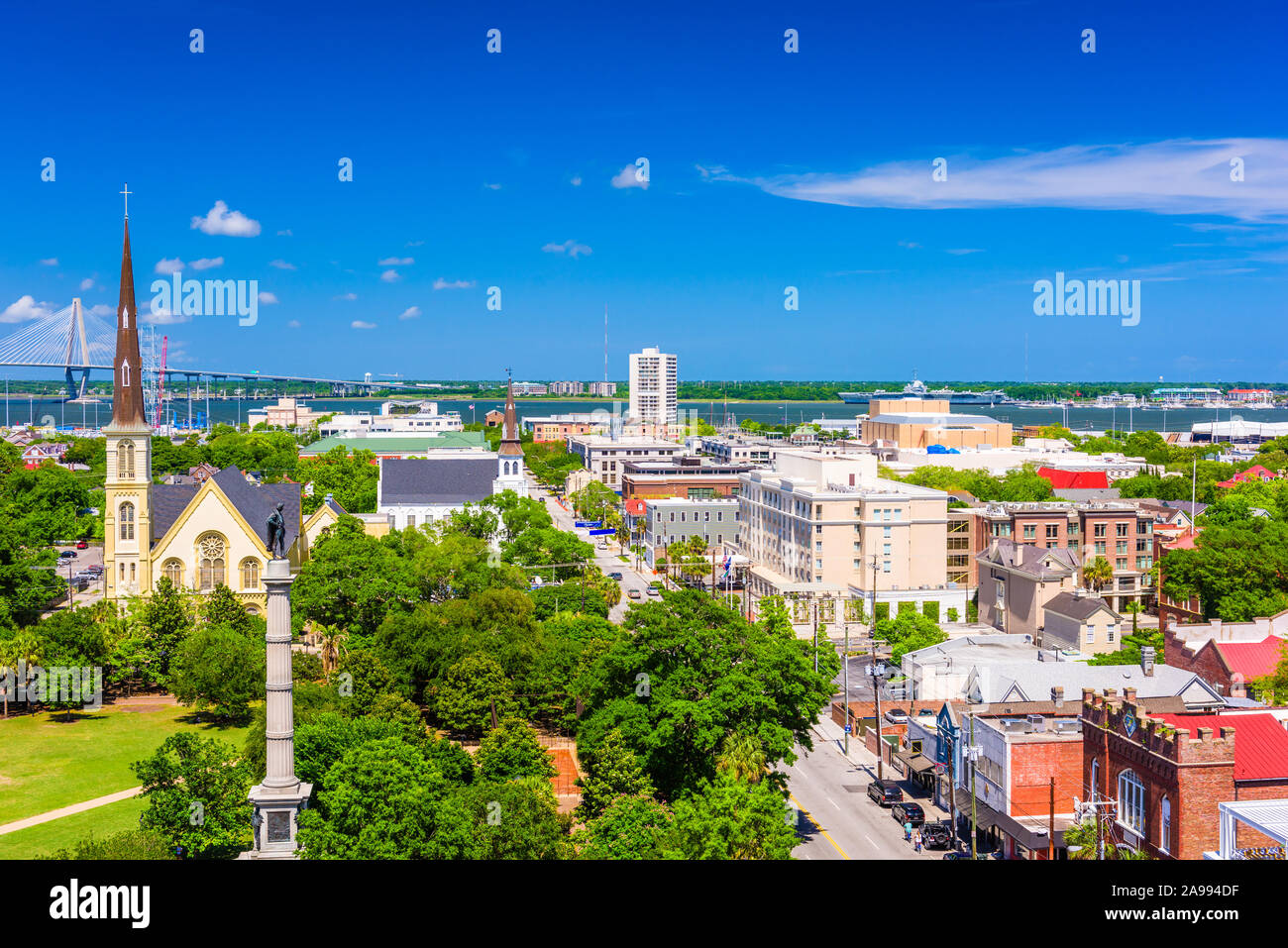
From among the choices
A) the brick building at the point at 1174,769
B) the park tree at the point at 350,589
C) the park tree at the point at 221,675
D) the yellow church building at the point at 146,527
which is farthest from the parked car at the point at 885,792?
the yellow church building at the point at 146,527

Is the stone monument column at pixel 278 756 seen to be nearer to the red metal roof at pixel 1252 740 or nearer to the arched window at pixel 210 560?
the red metal roof at pixel 1252 740

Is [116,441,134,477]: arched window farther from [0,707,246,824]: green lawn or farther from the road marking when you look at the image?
the road marking

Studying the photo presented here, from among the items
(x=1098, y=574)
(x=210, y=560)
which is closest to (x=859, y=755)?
(x=1098, y=574)

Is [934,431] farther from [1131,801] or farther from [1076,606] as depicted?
[1131,801]

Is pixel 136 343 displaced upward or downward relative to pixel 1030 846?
upward

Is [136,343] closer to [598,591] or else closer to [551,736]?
[598,591]
